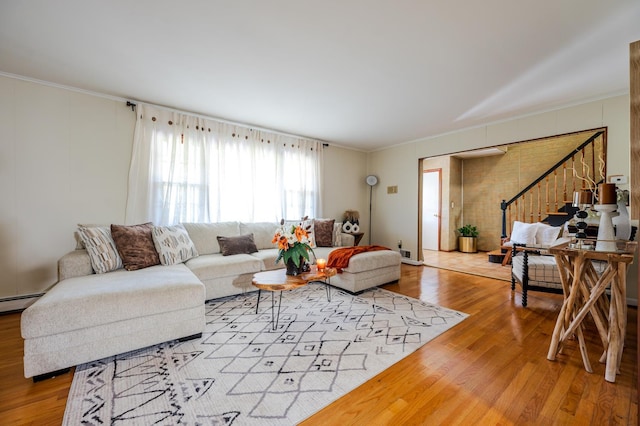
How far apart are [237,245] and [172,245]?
2.68 feet

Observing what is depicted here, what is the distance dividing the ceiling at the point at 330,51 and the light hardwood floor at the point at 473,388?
2.47 metres

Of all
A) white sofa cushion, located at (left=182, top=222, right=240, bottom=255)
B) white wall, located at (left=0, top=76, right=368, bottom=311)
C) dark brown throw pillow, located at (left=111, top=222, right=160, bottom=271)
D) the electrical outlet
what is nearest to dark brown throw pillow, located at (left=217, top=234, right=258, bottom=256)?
white sofa cushion, located at (left=182, top=222, right=240, bottom=255)

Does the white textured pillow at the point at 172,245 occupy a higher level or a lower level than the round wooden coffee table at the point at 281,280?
higher

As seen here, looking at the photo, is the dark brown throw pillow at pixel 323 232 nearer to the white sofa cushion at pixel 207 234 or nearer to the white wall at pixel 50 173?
the white sofa cushion at pixel 207 234

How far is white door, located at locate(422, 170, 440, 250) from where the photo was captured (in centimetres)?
706

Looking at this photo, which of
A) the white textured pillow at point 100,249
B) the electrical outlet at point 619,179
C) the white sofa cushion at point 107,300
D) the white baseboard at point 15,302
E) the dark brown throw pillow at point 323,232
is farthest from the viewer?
the dark brown throw pillow at point 323,232

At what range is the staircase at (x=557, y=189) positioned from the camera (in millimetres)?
4738

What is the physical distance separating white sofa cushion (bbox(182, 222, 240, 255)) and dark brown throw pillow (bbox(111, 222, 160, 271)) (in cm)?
64

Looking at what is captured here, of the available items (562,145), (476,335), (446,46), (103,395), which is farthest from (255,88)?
(562,145)

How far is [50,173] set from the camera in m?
2.95

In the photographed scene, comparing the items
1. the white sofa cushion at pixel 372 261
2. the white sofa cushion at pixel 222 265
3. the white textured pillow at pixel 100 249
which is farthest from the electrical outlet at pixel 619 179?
the white textured pillow at pixel 100 249

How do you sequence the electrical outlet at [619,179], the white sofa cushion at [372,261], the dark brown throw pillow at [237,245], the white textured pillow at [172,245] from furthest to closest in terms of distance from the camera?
the dark brown throw pillow at [237,245] → the white sofa cushion at [372,261] → the electrical outlet at [619,179] → the white textured pillow at [172,245]

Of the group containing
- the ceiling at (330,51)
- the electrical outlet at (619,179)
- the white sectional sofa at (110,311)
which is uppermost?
the ceiling at (330,51)

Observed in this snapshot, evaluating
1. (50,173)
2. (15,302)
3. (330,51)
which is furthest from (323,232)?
(15,302)
